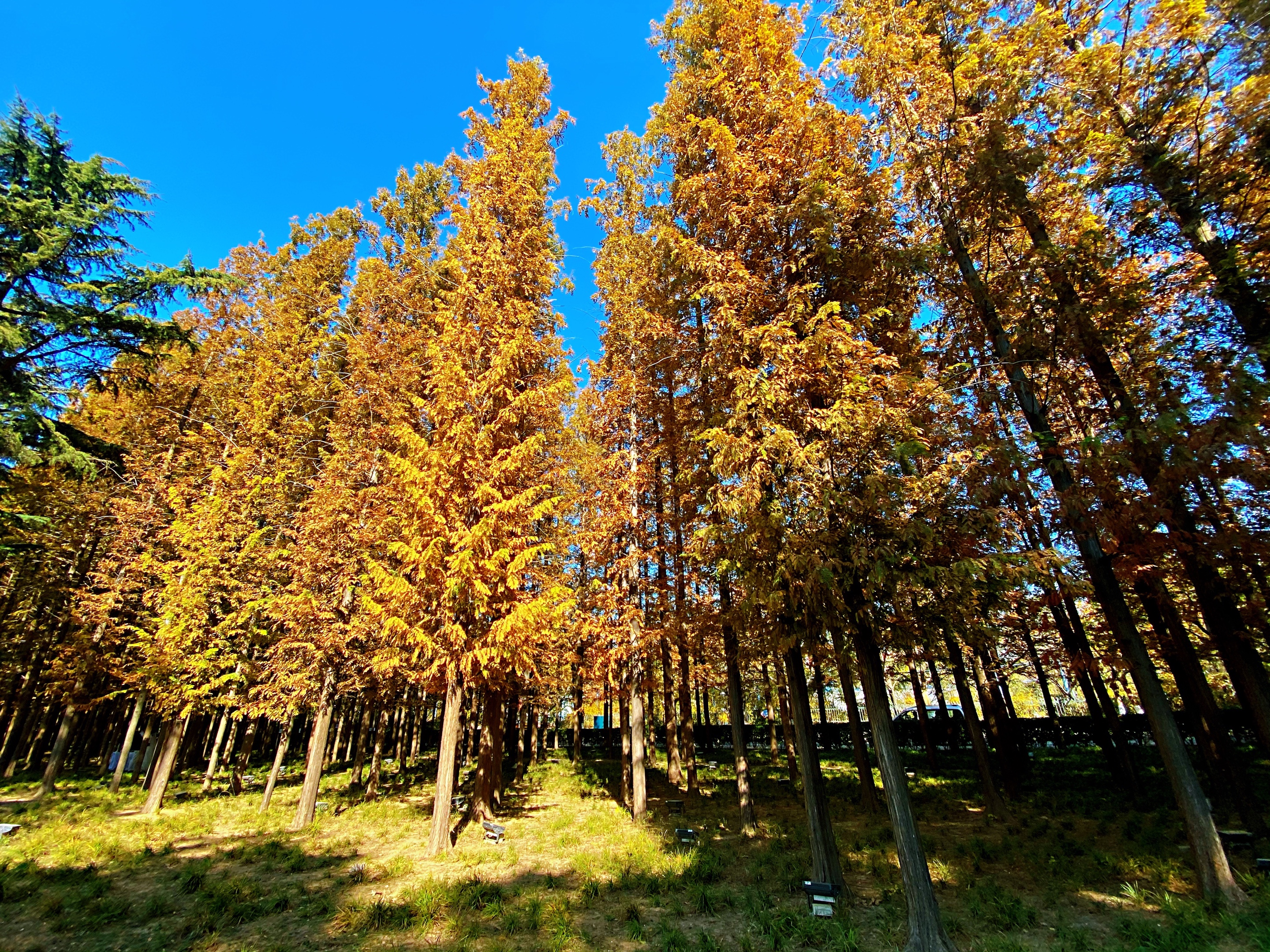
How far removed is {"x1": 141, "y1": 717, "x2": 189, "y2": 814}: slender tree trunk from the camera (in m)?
13.5

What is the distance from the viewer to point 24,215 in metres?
10.2

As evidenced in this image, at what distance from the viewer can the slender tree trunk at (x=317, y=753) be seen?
1280 centimetres

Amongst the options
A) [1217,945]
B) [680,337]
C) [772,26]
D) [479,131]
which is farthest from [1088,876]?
[479,131]

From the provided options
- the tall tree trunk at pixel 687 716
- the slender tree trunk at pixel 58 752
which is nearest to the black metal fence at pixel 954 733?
the tall tree trunk at pixel 687 716

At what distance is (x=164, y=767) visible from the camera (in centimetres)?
1376

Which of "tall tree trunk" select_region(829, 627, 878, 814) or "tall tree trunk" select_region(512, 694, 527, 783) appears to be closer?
"tall tree trunk" select_region(829, 627, 878, 814)

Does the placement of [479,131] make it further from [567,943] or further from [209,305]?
[567,943]

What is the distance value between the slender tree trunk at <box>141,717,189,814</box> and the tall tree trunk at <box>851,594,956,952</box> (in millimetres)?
17407

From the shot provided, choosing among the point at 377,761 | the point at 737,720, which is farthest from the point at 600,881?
the point at 377,761

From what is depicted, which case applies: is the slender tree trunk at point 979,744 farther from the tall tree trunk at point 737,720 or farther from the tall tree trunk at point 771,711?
the tall tree trunk at point 737,720

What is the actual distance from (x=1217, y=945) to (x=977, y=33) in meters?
13.9

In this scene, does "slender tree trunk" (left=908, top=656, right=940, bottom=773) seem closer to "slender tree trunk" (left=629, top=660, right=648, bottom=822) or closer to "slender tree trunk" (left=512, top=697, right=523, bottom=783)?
"slender tree trunk" (left=629, top=660, right=648, bottom=822)

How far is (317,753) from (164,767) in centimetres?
486

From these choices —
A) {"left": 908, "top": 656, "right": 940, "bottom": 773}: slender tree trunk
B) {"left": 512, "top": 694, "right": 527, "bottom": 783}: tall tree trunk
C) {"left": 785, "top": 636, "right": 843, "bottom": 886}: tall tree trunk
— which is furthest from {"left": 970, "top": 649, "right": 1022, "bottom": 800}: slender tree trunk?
{"left": 512, "top": 694, "right": 527, "bottom": 783}: tall tree trunk
